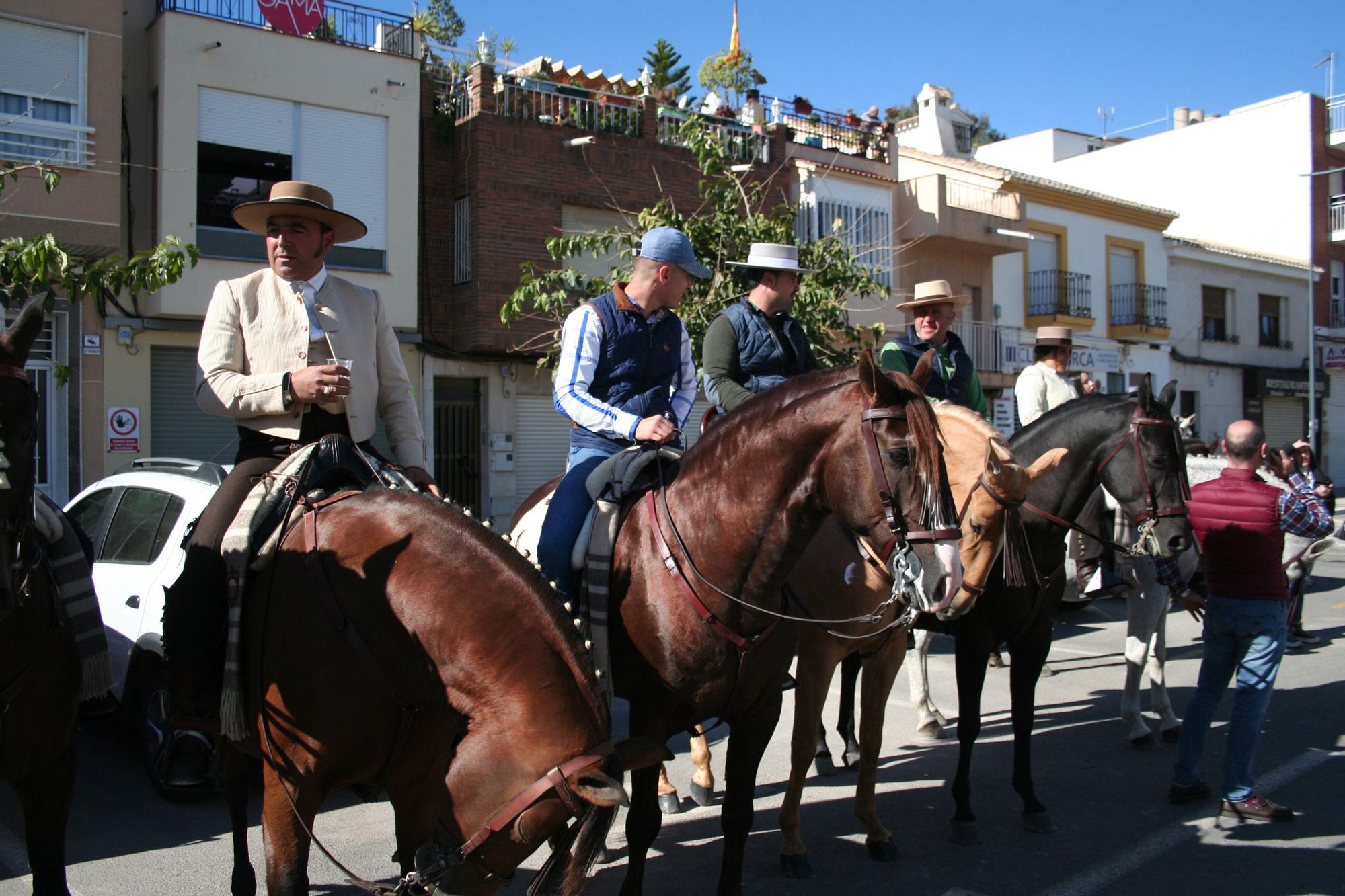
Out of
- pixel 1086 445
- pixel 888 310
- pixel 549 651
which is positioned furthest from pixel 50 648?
pixel 888 310

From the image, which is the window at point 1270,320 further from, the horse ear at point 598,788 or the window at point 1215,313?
the horse ear at point 598,788

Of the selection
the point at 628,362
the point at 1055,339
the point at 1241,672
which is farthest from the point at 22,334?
the point at 1055,339

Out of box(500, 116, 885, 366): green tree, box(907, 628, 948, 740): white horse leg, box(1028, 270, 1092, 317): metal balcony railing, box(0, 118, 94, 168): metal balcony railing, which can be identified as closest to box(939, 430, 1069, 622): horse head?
box(907, 628, 948, 740): white horse leg

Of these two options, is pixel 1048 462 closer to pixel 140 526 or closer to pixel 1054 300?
pixel 140 526

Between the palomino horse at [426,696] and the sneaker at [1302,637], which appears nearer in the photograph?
the palomino horse at [426,696]

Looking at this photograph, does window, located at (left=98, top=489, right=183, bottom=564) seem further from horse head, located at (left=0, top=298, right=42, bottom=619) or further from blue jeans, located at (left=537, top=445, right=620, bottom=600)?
horse head, located at (left=0, top=298, right=42, bottom=619)

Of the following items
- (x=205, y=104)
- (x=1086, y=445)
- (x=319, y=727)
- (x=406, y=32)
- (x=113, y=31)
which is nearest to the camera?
(x=319, y=727)

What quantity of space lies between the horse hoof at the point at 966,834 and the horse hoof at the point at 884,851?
358mm

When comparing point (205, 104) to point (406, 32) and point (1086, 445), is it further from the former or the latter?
point (1086, 445)

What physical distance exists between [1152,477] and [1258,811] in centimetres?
174

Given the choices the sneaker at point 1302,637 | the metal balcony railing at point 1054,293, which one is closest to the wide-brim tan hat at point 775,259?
the sneaker at point 1302,637

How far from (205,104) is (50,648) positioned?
1325 centimetres

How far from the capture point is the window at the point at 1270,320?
3177 cm

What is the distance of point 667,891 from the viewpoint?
171 inches
